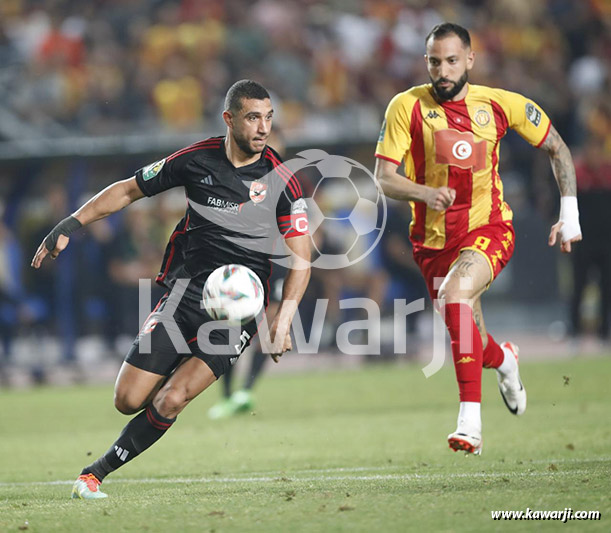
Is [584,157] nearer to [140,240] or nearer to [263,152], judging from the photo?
[140,240]

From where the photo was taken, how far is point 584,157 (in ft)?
46.4

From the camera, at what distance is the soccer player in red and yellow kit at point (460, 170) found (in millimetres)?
6340

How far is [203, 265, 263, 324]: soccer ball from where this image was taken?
589cm

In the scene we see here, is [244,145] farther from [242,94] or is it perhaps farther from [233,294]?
[233,294]

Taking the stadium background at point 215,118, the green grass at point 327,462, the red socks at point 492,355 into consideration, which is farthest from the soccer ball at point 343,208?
the red socks at point 492,355

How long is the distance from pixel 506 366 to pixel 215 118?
10326 mm

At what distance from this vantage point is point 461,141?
6.62 metres

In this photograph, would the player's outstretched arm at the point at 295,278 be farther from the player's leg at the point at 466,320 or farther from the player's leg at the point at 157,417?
the player's leg at the point at 466,320

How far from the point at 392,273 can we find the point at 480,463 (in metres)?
8.11

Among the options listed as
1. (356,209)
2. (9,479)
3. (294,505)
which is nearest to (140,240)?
(356,209)

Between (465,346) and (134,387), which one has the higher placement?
(465,346)

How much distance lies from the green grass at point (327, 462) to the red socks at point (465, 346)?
1.88 feet

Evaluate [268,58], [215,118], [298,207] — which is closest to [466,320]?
[298,207]

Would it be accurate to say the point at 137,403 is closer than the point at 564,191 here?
Yes
